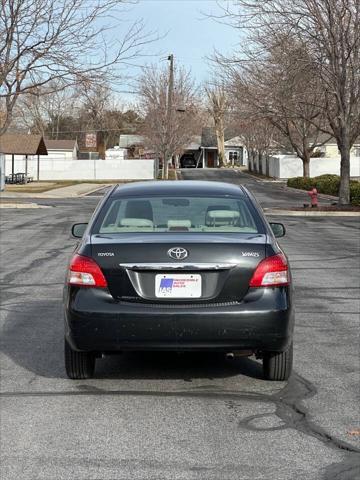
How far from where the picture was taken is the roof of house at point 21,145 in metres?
57.6

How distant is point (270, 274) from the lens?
220 inches

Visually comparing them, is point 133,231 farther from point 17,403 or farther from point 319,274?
point 319,274

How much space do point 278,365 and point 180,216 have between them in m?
1.55

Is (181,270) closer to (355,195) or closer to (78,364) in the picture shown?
(78,364)

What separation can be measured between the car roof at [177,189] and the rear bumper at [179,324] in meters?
1.42

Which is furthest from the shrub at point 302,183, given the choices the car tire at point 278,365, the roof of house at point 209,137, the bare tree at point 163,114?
the roof of house at point 209,137

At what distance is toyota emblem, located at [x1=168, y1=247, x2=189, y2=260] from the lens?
5.51m

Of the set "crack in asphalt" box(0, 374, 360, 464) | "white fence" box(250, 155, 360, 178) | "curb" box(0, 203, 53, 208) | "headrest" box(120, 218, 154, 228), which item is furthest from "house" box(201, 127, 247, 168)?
"crack in asphalt" box(0, 374, 360, 464)

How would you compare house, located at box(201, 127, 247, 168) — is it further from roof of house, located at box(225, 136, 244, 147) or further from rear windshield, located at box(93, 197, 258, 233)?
rear windshield, located at box(93, 197, 258, 233)

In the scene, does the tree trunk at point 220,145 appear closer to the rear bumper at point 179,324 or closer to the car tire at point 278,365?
the car tire at point 278,365

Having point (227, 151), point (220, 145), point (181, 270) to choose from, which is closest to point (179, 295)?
point (181, 270)

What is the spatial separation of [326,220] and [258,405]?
788 inches

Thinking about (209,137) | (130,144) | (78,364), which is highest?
(209,137)

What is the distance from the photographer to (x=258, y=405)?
5531 mm
